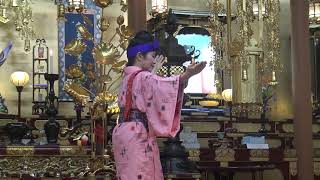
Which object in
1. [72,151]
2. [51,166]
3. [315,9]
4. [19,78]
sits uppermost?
[315,9]

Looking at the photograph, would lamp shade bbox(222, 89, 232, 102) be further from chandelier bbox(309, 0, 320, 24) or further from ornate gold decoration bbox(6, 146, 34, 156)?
ornate gold decoration bbox(6, 146, 34, 156)

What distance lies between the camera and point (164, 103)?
11.9 feet

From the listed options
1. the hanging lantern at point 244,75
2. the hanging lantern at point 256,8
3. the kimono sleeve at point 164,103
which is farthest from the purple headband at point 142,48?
the hanging lantern at point 244,75

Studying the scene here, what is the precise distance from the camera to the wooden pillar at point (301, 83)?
747 centimetres

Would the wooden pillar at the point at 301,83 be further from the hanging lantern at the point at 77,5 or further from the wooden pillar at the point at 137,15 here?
the hanging lantern at the point at 77,5

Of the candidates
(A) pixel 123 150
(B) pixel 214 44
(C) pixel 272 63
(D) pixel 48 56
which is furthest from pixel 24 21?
(A) pixel 123 150

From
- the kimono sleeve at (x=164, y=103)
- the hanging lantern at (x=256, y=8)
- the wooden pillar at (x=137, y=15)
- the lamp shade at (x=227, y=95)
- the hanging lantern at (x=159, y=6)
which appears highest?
the hanging lantern at (x=256, y=8)

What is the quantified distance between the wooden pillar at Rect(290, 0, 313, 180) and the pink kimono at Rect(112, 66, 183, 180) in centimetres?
396

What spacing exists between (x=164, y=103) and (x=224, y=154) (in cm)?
340

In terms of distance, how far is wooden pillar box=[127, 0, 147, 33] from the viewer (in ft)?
20.4

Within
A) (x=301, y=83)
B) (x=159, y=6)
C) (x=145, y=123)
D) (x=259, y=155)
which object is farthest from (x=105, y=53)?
(x=301, y=83)

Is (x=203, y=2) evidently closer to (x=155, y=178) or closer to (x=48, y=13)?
(x=48, y=13)

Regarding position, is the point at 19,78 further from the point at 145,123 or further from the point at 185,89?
the point at 145,123

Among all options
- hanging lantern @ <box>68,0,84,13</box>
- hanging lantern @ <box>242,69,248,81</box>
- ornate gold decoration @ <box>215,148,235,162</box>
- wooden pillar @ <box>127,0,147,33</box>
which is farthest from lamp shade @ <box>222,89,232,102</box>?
wooden pillar @ <box>127,0,147,33</box>
